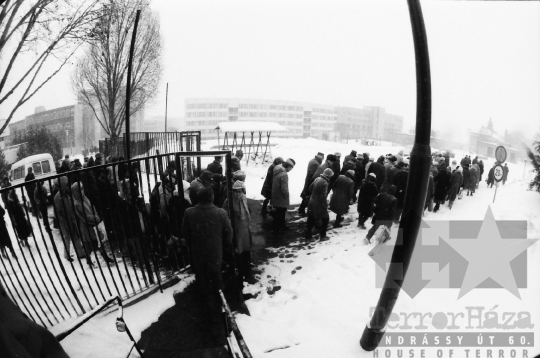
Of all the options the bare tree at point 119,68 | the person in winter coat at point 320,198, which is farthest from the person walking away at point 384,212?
the bare tree at point 119,68

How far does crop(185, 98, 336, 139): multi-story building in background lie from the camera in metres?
86.4

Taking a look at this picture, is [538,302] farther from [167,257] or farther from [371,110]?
[371,110]

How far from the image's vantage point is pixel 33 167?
1312 centimetres

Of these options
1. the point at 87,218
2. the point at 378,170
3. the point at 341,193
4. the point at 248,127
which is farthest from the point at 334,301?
the point at 248,127

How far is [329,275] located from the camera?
4707 mm

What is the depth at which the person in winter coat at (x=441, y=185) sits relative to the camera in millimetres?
8688

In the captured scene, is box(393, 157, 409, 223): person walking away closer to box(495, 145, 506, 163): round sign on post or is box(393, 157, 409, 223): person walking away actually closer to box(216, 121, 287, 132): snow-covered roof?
box(495, 145, 506, 163): round sign on post

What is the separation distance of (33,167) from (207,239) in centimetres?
1378

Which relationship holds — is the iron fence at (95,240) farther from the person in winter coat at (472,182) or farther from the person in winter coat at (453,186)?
the person in winter coat at (472,182)

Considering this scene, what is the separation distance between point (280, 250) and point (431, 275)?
2.80 meters

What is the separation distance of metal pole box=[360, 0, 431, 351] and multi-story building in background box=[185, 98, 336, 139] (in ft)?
268

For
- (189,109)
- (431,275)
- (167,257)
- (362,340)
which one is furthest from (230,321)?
(189,109)

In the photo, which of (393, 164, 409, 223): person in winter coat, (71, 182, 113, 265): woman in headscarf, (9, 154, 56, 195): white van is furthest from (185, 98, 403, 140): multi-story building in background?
(71, 182, 113, 265): woman in headscarf

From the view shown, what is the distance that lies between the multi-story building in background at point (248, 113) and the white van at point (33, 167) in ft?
227
